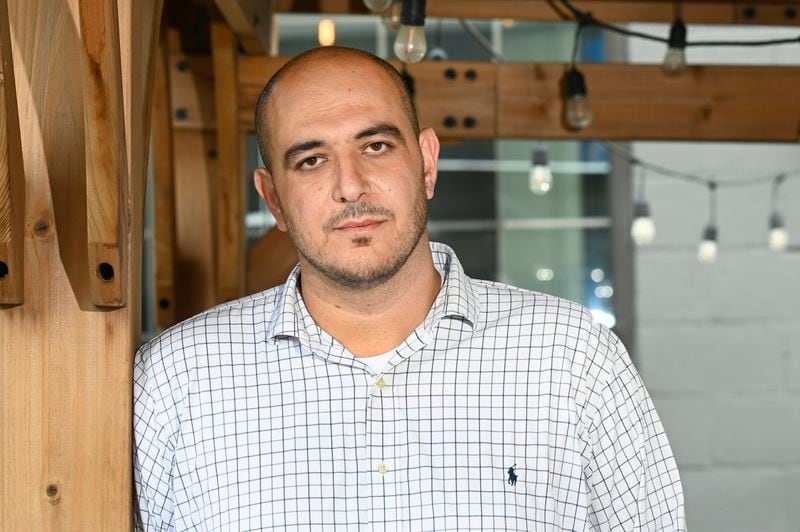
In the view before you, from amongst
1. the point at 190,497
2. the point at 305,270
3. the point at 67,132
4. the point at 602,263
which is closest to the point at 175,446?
the point at 190,497

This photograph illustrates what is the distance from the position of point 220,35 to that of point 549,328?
6.00 ft

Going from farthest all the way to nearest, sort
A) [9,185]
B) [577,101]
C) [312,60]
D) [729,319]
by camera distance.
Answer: [729,319] < [577,101] < [312,60] < [9,185]

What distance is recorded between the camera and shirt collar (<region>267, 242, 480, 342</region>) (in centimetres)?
168

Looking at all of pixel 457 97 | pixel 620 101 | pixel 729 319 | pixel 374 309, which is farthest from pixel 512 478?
pixel 729 319

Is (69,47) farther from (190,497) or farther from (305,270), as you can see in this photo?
(190,497)

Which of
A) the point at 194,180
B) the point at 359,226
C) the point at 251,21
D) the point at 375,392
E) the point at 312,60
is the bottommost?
the point at 375,392

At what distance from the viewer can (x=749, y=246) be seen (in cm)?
566

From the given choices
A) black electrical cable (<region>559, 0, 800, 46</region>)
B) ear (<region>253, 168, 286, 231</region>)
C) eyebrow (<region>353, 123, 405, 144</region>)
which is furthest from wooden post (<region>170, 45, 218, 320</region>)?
eyebrow (<region>353, 123, 405, 144</region>)

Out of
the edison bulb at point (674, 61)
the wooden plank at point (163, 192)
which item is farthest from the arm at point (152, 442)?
the edison bulb at point (674, 61)

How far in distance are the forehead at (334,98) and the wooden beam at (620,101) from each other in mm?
1777

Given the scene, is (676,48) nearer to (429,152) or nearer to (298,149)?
(429,152)

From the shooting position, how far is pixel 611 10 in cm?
383

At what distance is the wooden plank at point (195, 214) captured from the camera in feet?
11.7

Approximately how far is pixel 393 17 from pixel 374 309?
1348 millimetres
